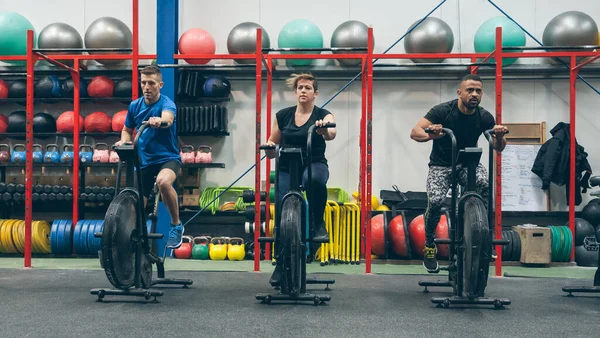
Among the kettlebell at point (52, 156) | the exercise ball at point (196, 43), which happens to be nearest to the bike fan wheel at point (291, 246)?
the exercise ball at point (196, 43)

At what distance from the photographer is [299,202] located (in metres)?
3.63

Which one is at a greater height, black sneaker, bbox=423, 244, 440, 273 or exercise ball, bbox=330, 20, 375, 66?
exercise ball, bbox=330, 20, 375, 66

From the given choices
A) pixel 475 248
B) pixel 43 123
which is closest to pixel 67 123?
pixel 43 123

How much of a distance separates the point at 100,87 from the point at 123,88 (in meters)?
0.27

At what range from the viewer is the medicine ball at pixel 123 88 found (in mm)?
7371

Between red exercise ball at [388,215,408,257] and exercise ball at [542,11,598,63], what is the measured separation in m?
2.70

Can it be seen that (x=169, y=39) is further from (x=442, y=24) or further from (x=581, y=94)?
(x=581, y=94)

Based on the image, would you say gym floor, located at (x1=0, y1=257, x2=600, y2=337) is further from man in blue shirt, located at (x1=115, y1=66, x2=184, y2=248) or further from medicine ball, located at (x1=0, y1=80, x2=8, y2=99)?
medicine ball, located at (x1=0, y1=80, x2=8, y2=99)

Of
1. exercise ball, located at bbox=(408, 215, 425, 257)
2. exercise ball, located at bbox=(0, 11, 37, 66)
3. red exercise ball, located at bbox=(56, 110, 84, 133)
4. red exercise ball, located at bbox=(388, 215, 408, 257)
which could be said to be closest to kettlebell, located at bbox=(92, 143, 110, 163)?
red exercise ball, located at bbox=(56, 110, 84, 133)

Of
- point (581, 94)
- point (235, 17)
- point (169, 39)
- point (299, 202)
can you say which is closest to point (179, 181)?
point (169, 39)

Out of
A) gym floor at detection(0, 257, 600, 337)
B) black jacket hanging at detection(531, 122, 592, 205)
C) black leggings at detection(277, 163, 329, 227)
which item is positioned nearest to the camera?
gym floor at detection(0, 257, 600, 337)

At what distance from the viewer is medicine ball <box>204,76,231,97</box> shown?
7.29m

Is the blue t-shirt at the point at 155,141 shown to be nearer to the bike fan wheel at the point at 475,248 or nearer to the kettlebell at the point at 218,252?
the bike fan wheel at the point at 475,248

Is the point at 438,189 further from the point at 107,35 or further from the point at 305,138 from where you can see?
the point at 107,35
